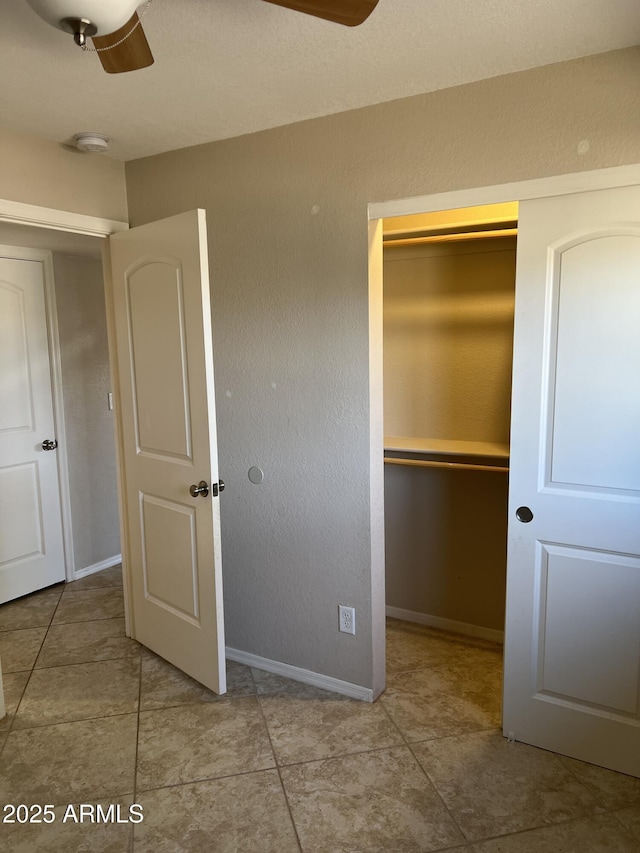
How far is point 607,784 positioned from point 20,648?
2.67m

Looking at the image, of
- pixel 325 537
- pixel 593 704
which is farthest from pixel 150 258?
pixel 593 704

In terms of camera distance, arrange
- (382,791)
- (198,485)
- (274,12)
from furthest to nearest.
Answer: (198,485) → (382,791) → (274,12)

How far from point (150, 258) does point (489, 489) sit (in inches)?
74.5

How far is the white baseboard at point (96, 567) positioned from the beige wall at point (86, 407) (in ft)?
0.06

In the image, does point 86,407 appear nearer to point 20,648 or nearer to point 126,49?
point 20,648

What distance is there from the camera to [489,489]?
2939mm

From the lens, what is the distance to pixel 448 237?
2.76 meters

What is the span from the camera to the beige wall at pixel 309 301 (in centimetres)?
206

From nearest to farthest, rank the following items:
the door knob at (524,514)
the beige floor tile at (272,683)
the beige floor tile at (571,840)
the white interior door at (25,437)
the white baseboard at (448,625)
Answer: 1. the beige floor tile at (571,840)
2. the door knob at (524,514)
3. the beige floor tile at (272,683)
4. the white baseboard at (448,625)
5. the white interior door at (25,437)

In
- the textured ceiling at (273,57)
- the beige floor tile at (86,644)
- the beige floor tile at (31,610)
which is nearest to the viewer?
the textured ceiling at (273,57)

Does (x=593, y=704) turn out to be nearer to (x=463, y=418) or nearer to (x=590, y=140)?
Answer: (x=463, y=418)

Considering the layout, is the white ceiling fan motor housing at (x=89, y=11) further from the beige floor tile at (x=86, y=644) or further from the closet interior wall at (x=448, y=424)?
the beige floor tile at (x=86, y=644)

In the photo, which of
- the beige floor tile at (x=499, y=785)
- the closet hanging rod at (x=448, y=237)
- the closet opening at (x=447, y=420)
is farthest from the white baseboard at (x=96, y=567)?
the closet hanging rod at (x=448, y=237)

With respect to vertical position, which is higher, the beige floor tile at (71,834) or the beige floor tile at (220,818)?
the beige floor tile at (220,818)
